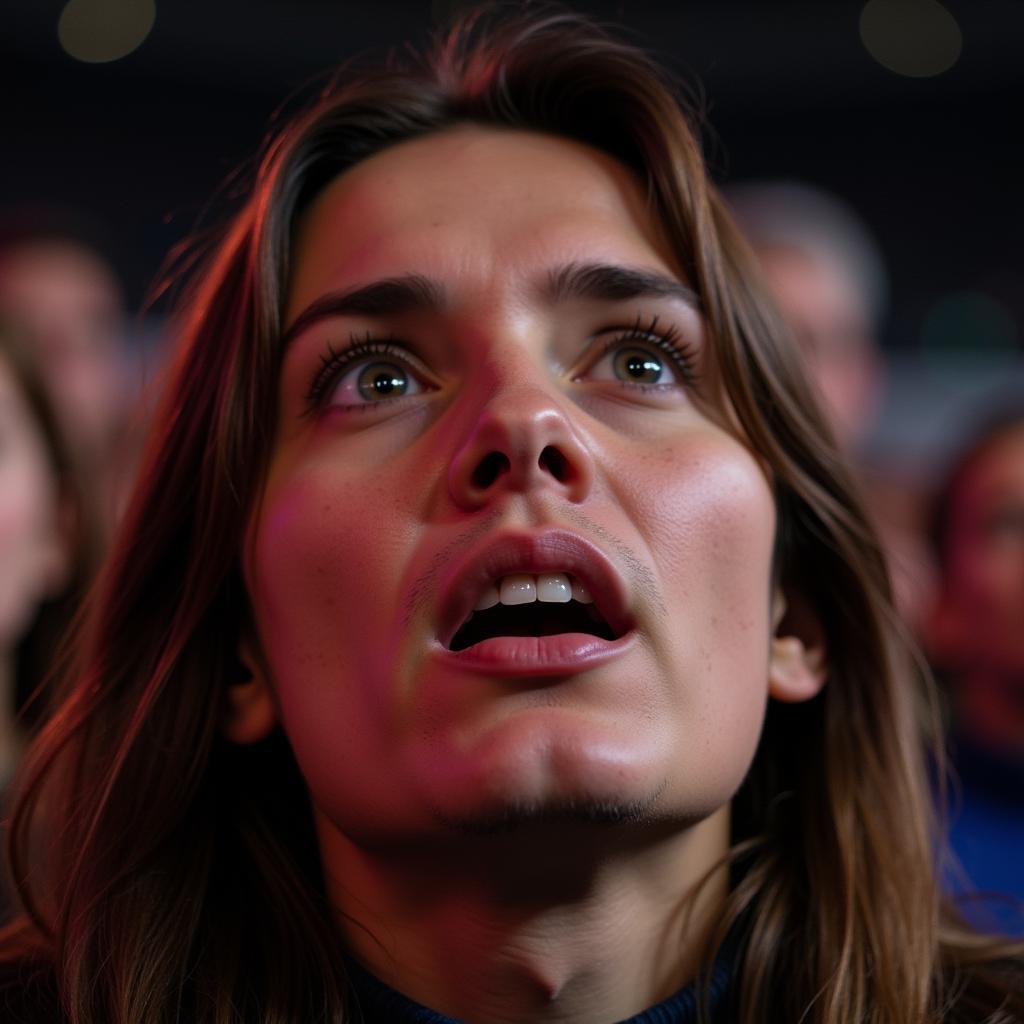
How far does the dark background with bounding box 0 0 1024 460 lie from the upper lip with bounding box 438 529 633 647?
5316 mm

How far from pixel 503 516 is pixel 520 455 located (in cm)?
6

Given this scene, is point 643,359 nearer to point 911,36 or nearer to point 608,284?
point 608,284

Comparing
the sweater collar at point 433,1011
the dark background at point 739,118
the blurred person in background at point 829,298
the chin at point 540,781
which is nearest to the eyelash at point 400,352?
the chin at point 540,781

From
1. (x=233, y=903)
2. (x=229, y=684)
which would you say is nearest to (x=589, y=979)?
(x=233, y=903)

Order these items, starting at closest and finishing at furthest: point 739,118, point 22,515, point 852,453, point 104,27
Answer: point 852,453
point 22,515
point 104,27
point 739,118

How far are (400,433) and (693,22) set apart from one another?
586cm

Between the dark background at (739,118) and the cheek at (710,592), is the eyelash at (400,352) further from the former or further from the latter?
the dark background at (739,118)

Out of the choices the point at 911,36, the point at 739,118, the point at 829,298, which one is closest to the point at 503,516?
the point at 829,298

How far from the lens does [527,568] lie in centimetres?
129

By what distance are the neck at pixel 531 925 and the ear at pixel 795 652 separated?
0.21 meters

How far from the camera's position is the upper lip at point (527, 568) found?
1.29 m

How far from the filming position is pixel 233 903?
1.56m

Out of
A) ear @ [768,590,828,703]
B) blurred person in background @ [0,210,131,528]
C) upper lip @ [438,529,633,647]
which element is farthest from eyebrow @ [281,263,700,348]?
blurred person in background @ [0,210,131,528]

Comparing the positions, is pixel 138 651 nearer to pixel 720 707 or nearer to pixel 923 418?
pixel 720 707
